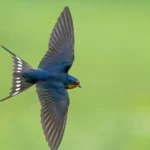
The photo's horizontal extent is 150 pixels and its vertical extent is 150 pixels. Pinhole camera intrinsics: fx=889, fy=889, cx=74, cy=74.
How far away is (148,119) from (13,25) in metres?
1.26

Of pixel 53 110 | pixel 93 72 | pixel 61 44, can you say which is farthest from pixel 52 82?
pixel 93 72

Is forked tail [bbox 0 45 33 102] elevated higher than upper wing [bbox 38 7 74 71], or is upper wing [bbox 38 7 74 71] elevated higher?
upper wing [bbox 38 7 74 71]

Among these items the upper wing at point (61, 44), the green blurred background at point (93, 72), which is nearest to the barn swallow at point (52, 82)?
the upper wing at point (61, 44)

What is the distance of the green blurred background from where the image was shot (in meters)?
2.81

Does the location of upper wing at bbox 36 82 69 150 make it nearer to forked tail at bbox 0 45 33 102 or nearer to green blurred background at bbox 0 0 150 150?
forked tail at bbox 0 45 33 102

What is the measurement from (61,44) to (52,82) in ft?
0.63

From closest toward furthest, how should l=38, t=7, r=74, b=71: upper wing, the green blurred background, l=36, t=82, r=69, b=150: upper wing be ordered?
l=36, t=82, r=69, b=150: upper wing
l=38, t=7, r=74, b=71: upper wing
the green blurred background

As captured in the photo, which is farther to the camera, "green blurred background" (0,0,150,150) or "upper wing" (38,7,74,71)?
"green blurred background" (0,0,150,150)

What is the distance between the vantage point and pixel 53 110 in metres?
1.87

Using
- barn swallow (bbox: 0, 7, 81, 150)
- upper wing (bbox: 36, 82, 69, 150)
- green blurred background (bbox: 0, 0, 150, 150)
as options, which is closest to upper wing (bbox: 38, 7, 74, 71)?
barn swallow (bbox: 0, 7, 81, 150)

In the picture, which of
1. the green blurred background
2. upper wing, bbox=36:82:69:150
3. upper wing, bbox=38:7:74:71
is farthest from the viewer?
the green blurred background

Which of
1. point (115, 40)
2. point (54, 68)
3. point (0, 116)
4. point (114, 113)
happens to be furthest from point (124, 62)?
point (54, 68)

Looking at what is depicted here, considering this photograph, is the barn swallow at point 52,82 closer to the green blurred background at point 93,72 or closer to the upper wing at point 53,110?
the upper wing at point 53,110

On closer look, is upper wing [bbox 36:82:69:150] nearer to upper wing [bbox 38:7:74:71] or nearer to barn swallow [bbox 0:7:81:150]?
barn swallow [bbox 0:7:81:150]
